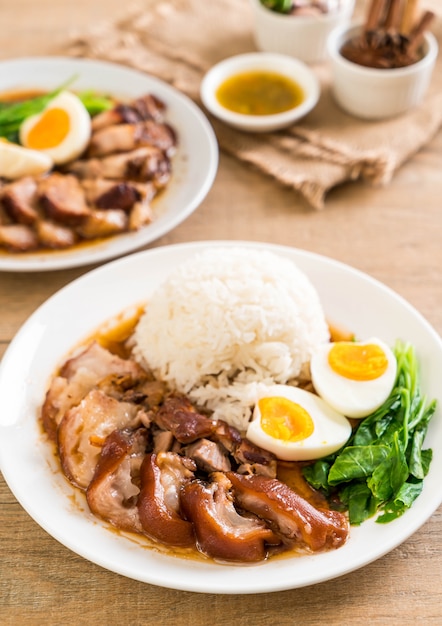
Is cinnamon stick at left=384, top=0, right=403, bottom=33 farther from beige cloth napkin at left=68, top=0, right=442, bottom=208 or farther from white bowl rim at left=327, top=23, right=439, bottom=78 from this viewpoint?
beige cloth napkin at left=68, top=0, right=442, bottom=208

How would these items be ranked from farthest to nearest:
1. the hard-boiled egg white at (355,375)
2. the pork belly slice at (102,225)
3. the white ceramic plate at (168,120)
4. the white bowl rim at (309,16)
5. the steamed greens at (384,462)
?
1. the white bowl rim at (309,16)
2. the pork belly slice at (102,225)
3. the white ceramic plate at (168,120)
4. the hard-boiled egg white at (355,375)
5. the steamed greens at (384,462)

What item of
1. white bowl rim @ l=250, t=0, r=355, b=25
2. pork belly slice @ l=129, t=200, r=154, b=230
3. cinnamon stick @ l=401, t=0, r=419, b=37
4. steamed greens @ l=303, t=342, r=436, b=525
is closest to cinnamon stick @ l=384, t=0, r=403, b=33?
cinnamon stick @ l=401, t=0, r=419, b=37

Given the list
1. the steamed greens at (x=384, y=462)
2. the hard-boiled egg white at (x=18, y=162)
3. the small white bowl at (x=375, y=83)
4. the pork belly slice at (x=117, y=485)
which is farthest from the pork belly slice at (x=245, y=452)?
the small white bowl at (x=375, y=83)

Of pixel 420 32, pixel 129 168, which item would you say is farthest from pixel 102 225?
pixel 420 32

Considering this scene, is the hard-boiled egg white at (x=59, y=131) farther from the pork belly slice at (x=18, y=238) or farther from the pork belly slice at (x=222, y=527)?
the pork belly slice at (x=222, y=527)

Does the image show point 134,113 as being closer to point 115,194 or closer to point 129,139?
point 129,139
